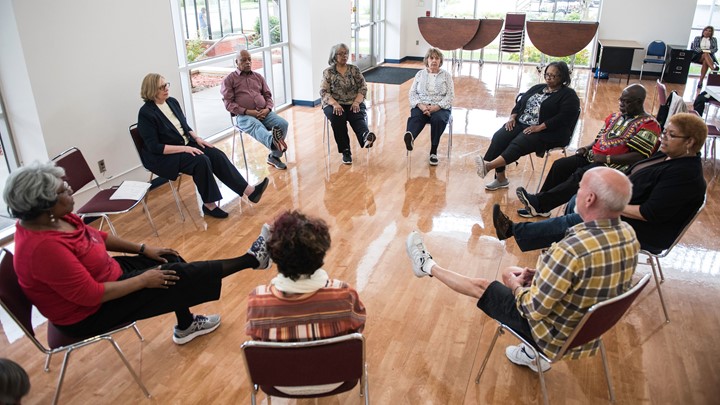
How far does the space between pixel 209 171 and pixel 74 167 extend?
1005 millimetres

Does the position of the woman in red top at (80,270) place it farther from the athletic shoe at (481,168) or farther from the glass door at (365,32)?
the glass door at (365,32)

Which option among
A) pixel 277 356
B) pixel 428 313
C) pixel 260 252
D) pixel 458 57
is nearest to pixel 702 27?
pixel 458 57

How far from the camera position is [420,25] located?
1114 centimetres

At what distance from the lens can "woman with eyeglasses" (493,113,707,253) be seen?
2.78m

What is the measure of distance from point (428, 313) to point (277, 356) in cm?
155

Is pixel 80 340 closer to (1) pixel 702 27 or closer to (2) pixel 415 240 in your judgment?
(2) pixel 415 240

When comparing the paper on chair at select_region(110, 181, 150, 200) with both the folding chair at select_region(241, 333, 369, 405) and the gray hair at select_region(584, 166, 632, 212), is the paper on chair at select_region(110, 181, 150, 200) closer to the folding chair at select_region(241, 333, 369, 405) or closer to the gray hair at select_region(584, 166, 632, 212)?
the folding chair at select_region(241, 333, 369, 405)

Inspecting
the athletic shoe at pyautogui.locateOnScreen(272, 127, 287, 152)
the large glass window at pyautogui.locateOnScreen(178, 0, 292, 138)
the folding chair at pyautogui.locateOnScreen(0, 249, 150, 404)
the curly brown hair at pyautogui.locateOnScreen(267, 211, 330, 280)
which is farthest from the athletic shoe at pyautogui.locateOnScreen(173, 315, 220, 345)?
the large glass window at pyautogui.locateOnScreen(178, 0, 292, 138)

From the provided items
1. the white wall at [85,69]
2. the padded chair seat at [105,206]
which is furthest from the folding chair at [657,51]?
the padded chair seat at [105,206]

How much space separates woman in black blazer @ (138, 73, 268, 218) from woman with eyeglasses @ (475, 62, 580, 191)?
214 cm

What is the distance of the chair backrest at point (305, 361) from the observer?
1.66 metres

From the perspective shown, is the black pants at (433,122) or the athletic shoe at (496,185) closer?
the athletic shoe at (496,185)

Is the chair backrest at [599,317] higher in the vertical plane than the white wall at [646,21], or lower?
lower

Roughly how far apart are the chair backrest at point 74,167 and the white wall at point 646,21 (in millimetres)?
10114
